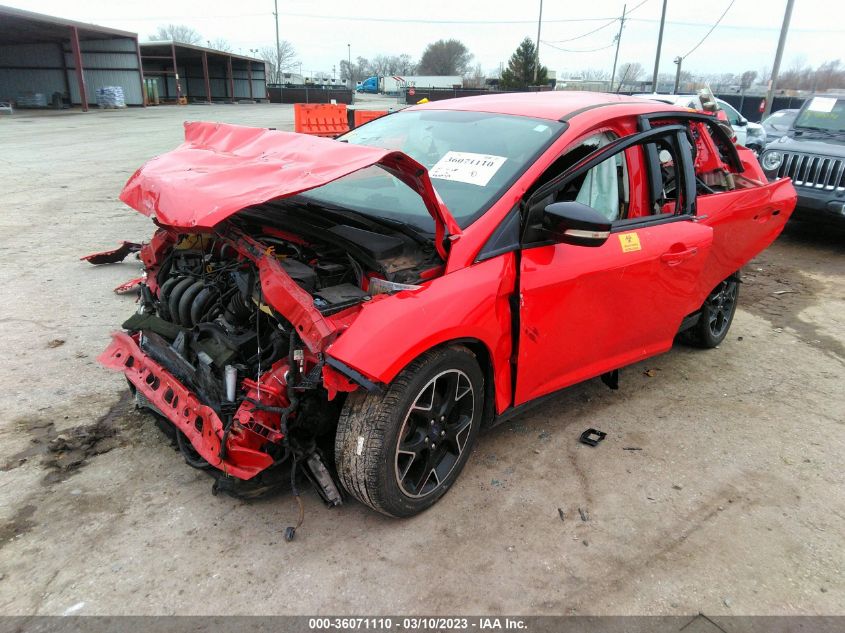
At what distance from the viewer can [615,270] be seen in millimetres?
3113

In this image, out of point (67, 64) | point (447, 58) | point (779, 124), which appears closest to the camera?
point (779, 124)

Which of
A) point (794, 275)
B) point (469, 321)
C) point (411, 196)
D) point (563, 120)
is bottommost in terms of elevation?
point (794, 275)

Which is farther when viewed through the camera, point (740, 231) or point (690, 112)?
point (740, 231)

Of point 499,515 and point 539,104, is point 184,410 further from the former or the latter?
point 539,104

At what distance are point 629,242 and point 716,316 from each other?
73.9 inches

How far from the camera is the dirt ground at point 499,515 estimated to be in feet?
7.60

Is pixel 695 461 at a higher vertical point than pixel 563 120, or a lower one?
lower

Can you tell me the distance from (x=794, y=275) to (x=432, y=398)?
20.6 ft

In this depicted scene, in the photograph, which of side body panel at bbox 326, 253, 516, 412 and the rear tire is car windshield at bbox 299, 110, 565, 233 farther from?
Answer: the rear tire

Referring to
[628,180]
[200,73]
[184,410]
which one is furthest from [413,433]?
[200,73]

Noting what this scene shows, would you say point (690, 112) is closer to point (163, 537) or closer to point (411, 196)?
point (411, 196)

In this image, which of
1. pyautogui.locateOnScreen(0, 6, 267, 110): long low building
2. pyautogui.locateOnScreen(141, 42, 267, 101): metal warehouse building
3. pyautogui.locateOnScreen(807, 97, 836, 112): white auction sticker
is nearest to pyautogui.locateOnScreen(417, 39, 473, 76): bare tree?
pyautogui.locateOnScreen(141, 42, 267, 101): metal warehouse building

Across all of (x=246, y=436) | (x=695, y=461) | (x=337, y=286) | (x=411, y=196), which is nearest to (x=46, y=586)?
(x=246, y=436)

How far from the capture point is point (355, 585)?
7.68 feet
